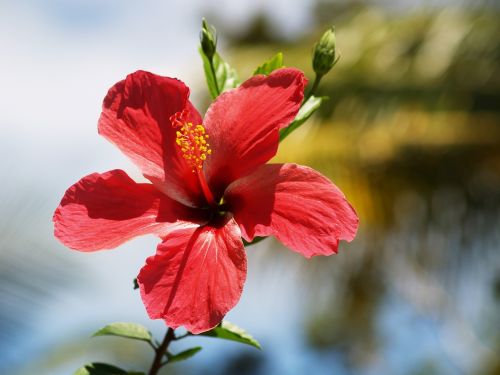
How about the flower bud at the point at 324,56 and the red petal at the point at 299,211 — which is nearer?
the red petal at the point at 299,211

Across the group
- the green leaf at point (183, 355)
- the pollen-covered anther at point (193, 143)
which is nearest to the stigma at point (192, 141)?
the pollen-covered anther at point (193, 143)

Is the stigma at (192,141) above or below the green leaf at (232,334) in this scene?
above

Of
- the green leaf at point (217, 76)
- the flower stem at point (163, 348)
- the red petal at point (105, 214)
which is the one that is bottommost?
the flower stem at point (163, 348)

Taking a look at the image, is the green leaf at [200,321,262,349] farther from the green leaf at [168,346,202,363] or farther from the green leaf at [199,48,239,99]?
the green leaf at [199,48,239,99]

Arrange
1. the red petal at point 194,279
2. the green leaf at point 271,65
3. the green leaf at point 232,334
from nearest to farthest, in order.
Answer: the red petal at point 194,279 < the green leaf at point 232,334 < the green leaf at point 271,65

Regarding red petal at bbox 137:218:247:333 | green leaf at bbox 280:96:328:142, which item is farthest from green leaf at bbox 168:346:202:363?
green leaf at bbox 280:96:328:142

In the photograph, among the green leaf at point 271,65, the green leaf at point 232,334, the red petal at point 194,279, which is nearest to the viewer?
the red petal at point 194,279

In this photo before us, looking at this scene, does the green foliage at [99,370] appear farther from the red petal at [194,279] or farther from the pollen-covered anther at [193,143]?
the pollen-covered anther at [193,143]

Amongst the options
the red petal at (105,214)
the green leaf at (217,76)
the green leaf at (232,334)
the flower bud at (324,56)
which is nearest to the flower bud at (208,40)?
the green leaf at (217,76)
